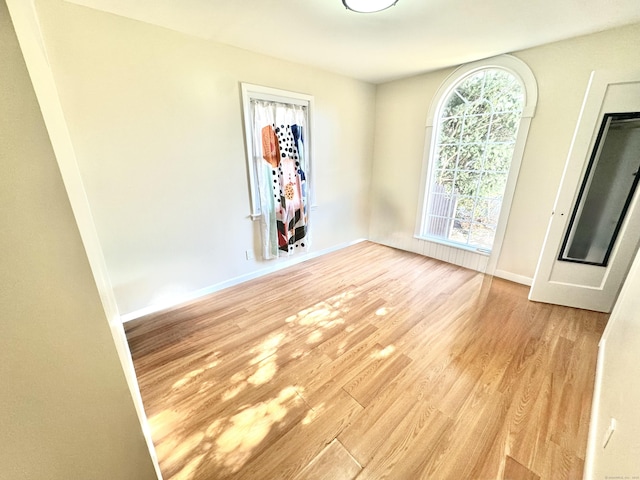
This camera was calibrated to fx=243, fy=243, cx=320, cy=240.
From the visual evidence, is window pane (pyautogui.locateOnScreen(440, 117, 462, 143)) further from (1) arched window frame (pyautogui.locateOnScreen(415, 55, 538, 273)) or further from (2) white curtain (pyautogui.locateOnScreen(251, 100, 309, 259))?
(2) white curtain (pyautogui.locateOnScreen(251, 100, 309, 259))

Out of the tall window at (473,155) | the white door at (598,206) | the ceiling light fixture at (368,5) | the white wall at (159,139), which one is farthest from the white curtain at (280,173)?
the white door at (598,206)

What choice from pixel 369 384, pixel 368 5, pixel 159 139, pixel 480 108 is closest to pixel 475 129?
pixel 480 108

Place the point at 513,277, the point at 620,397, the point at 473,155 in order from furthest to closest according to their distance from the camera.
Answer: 1. the point at 473,155
2. the point at 513,277
3. the point at 620,397

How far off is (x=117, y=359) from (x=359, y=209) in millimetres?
3601

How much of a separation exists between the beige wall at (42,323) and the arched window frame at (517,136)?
3393 mm

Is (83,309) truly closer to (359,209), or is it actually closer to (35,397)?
(35,397)

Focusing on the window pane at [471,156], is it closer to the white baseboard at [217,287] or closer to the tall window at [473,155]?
the tall window at [473,155]

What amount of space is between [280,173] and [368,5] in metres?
1.61

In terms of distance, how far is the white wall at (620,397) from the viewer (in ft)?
2.73

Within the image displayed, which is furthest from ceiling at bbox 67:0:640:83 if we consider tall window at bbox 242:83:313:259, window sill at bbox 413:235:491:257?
window sill at bbox 413:235:491:257

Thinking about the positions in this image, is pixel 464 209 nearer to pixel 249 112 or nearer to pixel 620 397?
pixel 620 397

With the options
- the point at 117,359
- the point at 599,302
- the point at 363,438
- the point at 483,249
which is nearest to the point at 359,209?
the point at 483,249

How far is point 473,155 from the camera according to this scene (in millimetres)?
2955

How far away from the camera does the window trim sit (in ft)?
7.87
